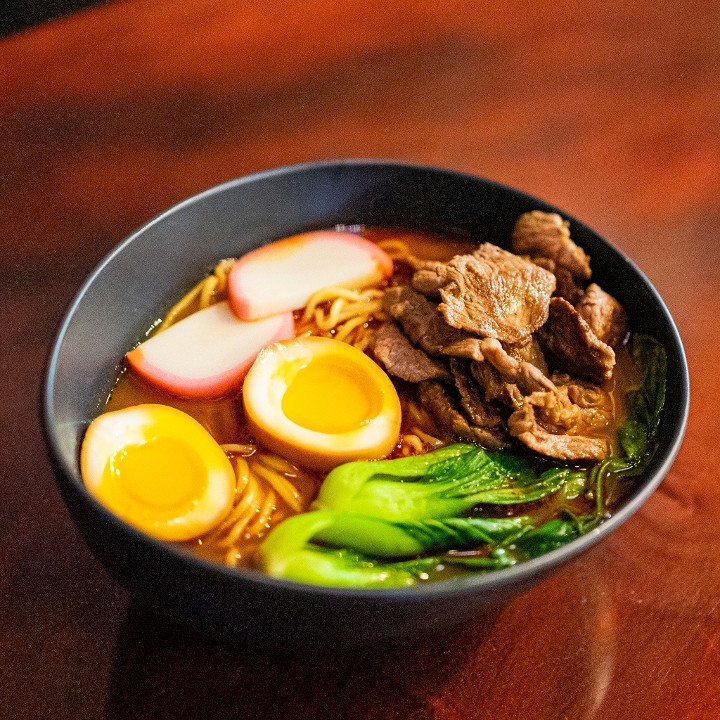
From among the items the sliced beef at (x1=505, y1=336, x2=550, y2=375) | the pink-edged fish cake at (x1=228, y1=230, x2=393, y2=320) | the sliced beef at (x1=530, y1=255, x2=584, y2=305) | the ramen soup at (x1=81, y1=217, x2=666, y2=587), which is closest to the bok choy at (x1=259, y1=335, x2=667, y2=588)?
the ramen soup at (x1=81, y1=217, x2=666, y2=587)

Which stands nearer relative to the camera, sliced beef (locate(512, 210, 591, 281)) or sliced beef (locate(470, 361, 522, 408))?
sliced beef (locate(470, 361, 522, 408))

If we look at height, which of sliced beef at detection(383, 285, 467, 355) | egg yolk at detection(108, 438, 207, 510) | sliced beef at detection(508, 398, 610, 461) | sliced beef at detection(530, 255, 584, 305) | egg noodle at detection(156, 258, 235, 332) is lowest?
sliced beef at detection(508, 398, 610, 461)

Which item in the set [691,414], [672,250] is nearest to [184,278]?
[691,414]

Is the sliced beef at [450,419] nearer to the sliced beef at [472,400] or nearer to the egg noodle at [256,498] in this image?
the sliced beef at [472,400]

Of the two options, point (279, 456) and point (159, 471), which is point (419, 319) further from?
point (159, 471)

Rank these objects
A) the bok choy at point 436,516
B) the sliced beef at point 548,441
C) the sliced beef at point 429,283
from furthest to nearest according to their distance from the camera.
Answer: the sliced beef at point 429,283
the sliced beef at point 548,441
the bok choy at point 436,516

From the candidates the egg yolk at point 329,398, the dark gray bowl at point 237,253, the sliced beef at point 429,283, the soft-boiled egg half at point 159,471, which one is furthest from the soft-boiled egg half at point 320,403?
the dark gray bowl at point 237,253

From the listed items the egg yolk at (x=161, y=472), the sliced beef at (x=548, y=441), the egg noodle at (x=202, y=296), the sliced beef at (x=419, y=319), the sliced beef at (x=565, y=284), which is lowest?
the sliced beef at (x=548, y=441)

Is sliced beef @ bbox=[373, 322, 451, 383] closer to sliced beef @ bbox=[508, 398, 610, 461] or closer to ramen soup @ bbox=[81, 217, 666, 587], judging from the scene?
ramen soup @ bbox=[81, 217, 666, 587]
